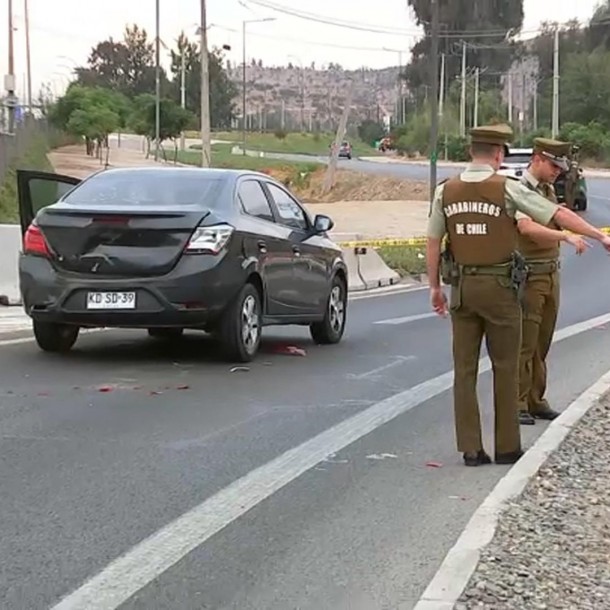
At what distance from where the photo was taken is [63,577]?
5.29 metres

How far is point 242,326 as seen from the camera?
36.6 feet

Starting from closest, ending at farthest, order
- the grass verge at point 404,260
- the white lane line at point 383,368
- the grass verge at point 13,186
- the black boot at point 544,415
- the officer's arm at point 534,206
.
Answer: the officer's arm at point 534,206, the black boot at point 544,415, the white lane line at point 383,368, the grass verge at point 404,260, the grass verge at point 13,186

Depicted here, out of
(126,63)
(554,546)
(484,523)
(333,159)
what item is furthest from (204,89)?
(126,63)

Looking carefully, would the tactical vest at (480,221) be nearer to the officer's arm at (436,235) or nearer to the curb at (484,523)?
the officer's arm at (436,235)

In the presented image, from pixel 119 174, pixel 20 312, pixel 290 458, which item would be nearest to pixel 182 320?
pixel 119 174

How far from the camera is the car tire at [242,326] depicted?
11.0 m

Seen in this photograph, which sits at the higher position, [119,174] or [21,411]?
[119,174]

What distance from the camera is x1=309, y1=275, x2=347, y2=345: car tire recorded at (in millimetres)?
13109

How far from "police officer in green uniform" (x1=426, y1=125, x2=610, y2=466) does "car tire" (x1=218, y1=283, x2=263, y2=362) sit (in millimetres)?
3781

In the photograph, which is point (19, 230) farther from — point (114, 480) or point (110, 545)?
point (110, 545)

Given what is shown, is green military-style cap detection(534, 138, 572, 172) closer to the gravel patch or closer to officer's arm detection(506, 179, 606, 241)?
officer's arm detection(506, 179, 606, 241)

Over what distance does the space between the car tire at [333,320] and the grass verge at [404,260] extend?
9839mm

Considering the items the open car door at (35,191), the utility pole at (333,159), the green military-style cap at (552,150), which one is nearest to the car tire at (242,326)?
the green military-style cap at (552,150)

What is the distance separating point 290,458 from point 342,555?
6.25ft
